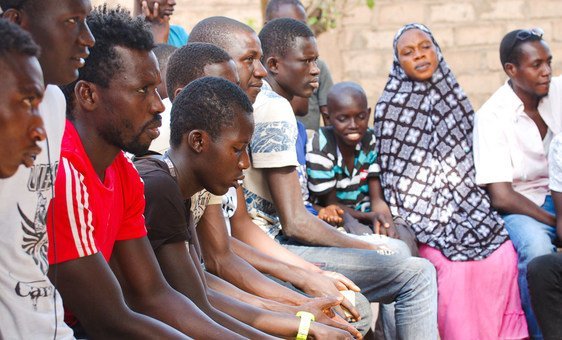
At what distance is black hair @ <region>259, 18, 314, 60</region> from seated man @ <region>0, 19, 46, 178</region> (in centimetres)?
294

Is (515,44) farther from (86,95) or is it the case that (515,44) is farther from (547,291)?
(86,95)

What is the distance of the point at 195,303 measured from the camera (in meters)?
3.21

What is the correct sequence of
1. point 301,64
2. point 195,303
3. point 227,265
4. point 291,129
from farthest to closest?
point 301,64 → point 291,129 → point 227,265 → point 195,303

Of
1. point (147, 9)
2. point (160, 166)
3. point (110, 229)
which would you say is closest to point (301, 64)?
point (147, 9)

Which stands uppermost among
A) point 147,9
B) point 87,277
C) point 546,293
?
point 147,9

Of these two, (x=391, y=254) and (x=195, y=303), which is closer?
(x=195, y=303)

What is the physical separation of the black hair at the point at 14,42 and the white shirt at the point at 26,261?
1.10 ft

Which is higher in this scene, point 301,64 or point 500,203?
point 301,64

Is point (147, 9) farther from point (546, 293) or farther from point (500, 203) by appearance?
point (546, 293)

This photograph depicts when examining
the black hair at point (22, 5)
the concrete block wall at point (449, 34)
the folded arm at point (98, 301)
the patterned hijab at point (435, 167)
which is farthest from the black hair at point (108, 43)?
the concrete block wall at point (449, 34)

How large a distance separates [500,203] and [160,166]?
2.76 meters

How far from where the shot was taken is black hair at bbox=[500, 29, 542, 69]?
5766 mm

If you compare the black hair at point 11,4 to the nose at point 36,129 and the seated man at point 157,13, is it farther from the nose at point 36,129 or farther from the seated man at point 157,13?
the seated man at point 157,13

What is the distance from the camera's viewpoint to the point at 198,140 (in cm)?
339
